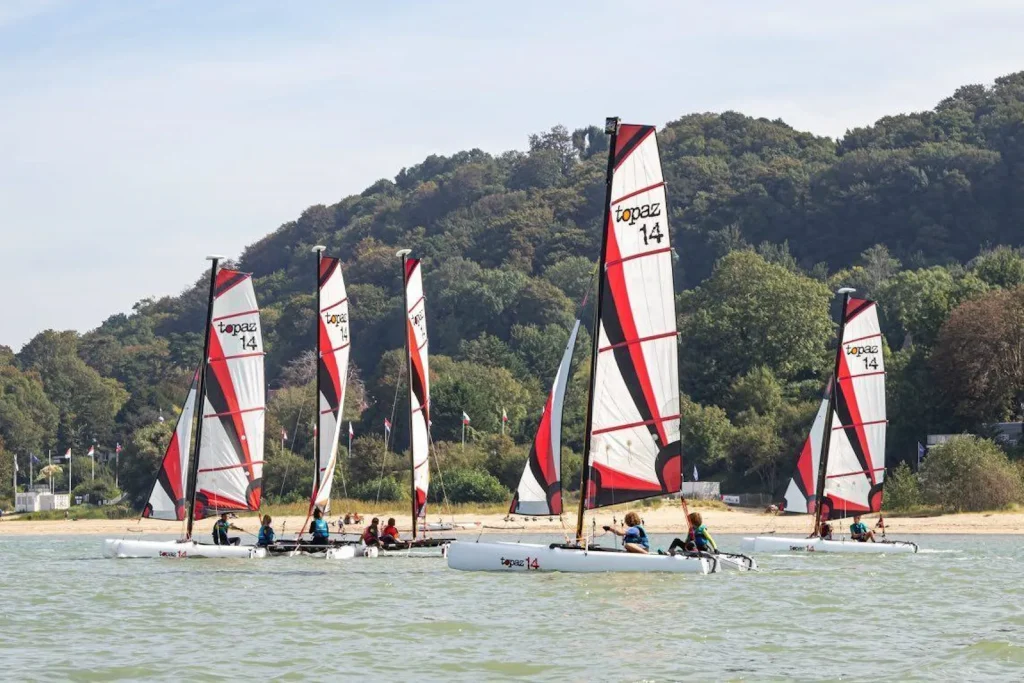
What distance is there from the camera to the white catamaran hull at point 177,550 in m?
41.8

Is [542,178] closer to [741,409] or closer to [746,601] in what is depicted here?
[741,409]

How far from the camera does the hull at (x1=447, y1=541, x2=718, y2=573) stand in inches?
1246

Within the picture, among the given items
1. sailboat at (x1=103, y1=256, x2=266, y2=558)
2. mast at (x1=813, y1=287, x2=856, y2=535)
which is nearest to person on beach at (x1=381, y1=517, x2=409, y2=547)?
sailboat at (x1=103, y1=256, x2=266, y2=558)

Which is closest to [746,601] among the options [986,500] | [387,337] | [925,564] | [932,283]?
[925,564]

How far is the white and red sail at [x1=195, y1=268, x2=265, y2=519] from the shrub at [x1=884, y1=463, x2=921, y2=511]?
1211 inches

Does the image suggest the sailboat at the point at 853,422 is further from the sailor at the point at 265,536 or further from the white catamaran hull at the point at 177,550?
the white catamaran hull at the point at 177,550

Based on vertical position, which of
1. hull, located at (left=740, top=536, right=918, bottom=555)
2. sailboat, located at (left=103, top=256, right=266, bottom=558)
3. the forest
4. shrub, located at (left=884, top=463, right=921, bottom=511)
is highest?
the forest

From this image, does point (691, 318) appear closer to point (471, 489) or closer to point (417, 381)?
point (471, 489)

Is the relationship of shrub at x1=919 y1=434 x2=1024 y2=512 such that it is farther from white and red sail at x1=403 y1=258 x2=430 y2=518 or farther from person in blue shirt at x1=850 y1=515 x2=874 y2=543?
white and red sail at x1=403 y1=258 x2=430 y2=518

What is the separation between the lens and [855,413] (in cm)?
4838

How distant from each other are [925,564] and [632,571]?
487 inches

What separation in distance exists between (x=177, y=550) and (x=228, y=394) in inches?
176

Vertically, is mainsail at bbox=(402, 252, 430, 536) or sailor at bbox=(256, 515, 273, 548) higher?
mainsail at bbox=(402, 252, 430, 536)

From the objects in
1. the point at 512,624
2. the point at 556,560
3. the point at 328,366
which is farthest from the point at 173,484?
the point at 512,624
